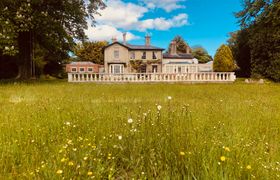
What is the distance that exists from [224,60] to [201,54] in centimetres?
3677

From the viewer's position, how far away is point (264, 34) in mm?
22703

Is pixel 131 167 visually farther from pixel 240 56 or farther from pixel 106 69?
pixel 106 69

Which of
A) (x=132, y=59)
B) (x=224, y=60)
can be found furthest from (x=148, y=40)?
(x=224, y=60)

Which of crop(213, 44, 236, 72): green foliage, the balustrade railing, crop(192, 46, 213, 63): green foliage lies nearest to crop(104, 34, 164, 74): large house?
crop(213, 44, 236, 72): green foliage

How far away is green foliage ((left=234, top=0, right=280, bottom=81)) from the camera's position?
2131 centimetres

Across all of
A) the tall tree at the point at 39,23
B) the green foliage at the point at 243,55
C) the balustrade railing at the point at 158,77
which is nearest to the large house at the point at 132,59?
the green foliage at the point at 243,55

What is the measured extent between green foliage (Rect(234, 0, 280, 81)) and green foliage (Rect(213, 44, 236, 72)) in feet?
42.2

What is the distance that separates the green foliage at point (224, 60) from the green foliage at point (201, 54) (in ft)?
109

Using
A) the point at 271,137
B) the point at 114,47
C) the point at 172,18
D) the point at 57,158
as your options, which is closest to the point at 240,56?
the point at 172,18

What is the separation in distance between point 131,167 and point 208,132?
1130mm

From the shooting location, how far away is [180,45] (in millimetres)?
70188

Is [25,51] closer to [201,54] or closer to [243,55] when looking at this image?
[243,55]

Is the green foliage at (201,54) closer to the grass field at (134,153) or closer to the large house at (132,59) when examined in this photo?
the large house at (132,59)

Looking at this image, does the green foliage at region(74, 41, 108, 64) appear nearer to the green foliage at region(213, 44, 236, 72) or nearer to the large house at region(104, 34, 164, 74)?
the large house at region(104, 34, 164, 74)
